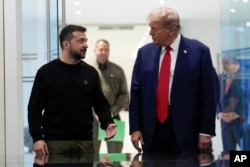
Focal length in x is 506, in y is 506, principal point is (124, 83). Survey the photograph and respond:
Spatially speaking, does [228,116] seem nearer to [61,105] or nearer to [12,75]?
[12,75]

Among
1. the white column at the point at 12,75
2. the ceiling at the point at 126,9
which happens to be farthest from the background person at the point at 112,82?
the ceiling at the point at 126,9

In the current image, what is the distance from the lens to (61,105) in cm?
298

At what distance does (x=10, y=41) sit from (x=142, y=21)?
7093 millimetres

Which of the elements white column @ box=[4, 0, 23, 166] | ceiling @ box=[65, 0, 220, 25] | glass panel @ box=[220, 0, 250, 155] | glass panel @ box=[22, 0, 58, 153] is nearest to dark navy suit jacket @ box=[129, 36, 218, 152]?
white column @ box=[4, 0, 23, 166]

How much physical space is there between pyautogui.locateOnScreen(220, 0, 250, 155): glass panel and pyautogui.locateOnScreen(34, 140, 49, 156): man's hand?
7.94 ft

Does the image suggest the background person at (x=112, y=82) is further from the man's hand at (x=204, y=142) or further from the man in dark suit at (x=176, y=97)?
the man's hand at (x=204, y=142)

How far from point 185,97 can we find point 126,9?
7.18 meters

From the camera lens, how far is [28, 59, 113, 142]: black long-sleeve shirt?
2.98m

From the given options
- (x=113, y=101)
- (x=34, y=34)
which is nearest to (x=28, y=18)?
(x=34, y=34)

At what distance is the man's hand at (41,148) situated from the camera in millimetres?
2652

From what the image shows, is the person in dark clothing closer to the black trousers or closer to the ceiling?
the black trousers

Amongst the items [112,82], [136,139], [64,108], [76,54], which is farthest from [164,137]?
[112,82]

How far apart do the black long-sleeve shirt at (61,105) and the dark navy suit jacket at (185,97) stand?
26 cm

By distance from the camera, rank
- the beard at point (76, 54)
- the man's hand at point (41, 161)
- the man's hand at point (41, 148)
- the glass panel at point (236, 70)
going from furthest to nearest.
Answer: the glass panel at point (236, 70) → the beard at point (76, 54) → the man's hand at point (41, 148) → the man's hand at point (41, 161)
